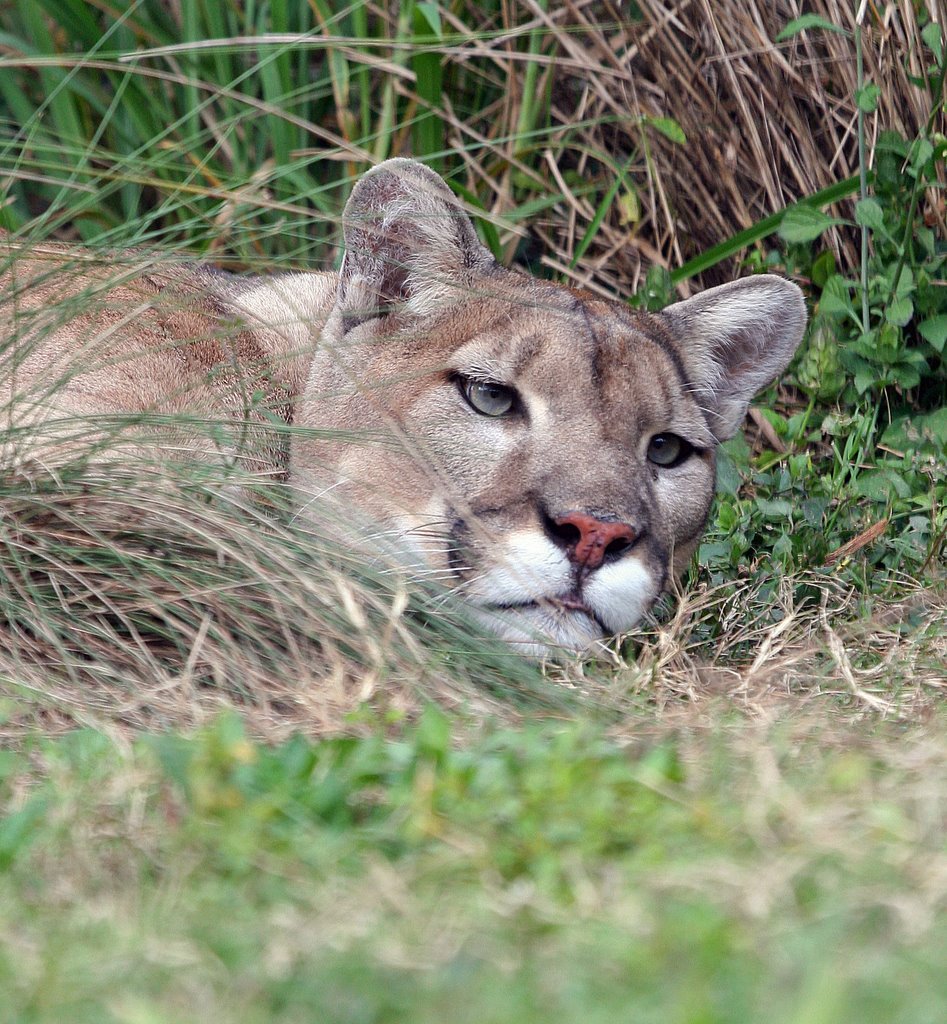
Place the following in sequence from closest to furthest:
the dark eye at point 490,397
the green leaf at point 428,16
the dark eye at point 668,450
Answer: the dark eye at point 490,397
the dark eye at point 668,450
the green leaf at point 428,16

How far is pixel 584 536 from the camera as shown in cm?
323

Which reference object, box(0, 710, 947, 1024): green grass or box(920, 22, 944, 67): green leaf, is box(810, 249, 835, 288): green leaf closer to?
box(920, 22, 944, 67): green leaf

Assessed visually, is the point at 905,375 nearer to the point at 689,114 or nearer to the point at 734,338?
the point at 734,338

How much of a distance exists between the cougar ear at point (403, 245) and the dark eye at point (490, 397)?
31cm

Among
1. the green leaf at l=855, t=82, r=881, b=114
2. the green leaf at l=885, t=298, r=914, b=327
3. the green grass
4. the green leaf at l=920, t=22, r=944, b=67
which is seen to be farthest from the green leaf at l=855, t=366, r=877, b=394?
the green grass

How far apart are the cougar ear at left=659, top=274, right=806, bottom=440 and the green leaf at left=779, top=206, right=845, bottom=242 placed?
61 cm

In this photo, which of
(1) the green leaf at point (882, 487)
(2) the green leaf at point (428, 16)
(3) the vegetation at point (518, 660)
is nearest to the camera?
(3) the vegetation at point (518, 660)

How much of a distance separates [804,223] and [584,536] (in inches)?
79.5

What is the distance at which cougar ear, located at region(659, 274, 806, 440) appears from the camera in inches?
164

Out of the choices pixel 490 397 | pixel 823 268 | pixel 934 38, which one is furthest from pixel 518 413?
pixel 934 38

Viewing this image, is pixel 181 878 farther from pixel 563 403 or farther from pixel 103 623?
pixel 563 403

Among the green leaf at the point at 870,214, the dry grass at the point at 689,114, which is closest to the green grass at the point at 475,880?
the green leaf at the point at 870,214

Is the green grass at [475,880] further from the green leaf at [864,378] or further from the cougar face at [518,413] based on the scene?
the green leaf at [864,378]

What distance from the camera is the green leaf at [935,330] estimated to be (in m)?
4.69
